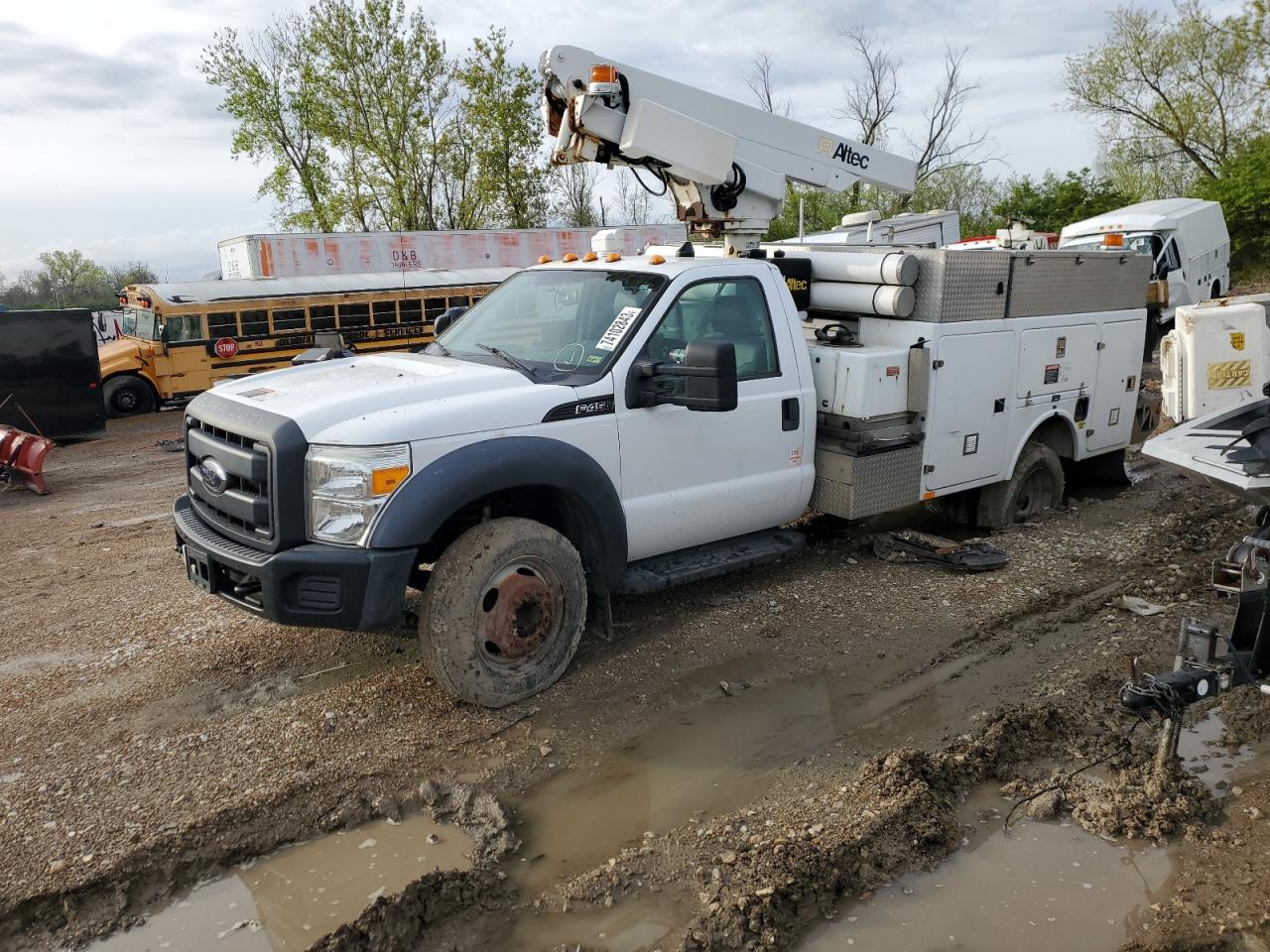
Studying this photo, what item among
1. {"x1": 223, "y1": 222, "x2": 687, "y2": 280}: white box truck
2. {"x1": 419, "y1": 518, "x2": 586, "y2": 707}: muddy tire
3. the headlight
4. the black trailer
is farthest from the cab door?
{"x1": 223, "y1": 222, "x2": 687, "y2": 280}: white box truck

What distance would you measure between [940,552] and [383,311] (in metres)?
15.4

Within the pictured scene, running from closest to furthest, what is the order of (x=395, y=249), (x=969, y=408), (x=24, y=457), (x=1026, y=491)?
(x=969, y=408) < (x=1026, y=491) < (x=24, y=457) < (x=395, y=249)

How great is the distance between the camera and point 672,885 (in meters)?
3.15

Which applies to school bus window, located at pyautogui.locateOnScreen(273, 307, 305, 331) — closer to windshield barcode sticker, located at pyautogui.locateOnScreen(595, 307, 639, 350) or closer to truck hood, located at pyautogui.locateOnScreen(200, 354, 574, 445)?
truck hood, located at pyautogui.locateOnScreen(200, 354, 574, 445)

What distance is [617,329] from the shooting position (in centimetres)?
482

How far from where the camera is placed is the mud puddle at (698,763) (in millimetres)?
3473

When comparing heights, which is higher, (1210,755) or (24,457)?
(24,457)

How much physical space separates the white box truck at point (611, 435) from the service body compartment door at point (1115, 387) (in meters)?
0.32

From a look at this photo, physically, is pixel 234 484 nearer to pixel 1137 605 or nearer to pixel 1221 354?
pixel 1137 605

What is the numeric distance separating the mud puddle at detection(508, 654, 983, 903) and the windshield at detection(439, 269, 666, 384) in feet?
5.71

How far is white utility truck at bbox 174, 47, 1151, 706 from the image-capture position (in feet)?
13.0

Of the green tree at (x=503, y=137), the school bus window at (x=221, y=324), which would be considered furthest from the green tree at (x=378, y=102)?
the school bus window at (x=221, y=324)

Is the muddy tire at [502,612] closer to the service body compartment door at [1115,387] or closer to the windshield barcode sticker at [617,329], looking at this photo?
the windshield barcode sticker at [617,329]

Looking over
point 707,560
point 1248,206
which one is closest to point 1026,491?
point 707,560
